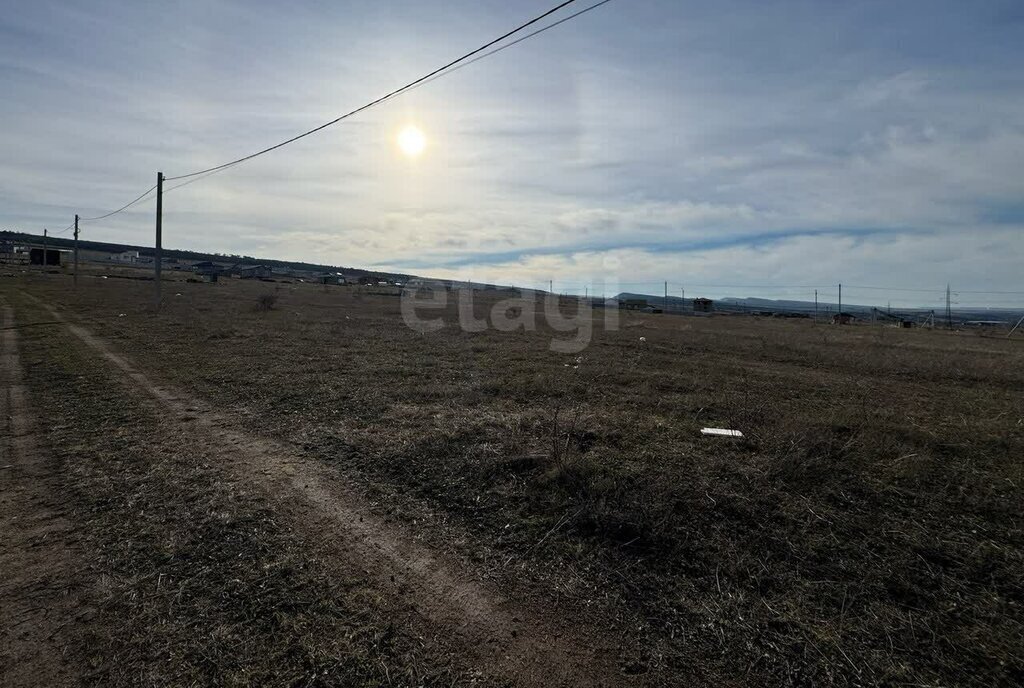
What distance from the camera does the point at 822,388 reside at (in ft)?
34.4

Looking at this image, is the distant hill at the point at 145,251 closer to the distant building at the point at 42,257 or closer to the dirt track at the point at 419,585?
the distant building at the point at 42,257

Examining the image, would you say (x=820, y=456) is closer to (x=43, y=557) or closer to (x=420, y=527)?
(x=420, y=527)

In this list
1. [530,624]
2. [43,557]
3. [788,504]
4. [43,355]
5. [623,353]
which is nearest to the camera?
[530,624]

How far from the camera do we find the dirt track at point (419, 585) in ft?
8.73

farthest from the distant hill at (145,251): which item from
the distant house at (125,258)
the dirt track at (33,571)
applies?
the dirt track at (33,571)

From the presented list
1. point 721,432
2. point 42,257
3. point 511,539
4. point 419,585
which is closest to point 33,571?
point 419,585

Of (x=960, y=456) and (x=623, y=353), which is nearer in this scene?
(x=960, y=456)

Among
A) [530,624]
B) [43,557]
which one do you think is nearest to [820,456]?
[530,624]

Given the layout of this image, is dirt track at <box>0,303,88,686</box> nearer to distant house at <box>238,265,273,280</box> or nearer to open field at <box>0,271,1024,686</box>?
open field at <box>0,271,1024,686</box>

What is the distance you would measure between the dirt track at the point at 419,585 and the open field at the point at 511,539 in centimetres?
2

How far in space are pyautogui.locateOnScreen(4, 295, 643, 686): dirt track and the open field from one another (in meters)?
0.02

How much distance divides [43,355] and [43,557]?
37.4ft

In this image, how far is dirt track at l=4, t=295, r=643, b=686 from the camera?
8.73 ft

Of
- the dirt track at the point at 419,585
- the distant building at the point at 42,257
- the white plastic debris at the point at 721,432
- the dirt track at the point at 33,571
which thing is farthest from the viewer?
the distant building at the point at 42,257
